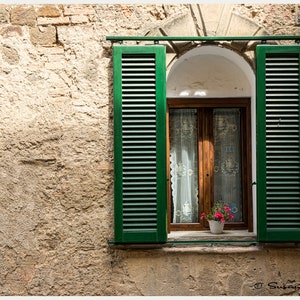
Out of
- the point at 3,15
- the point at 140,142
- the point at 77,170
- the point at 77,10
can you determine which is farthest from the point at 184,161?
the point at 3,15

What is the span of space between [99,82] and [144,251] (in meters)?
1.68

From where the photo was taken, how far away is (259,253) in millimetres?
4398

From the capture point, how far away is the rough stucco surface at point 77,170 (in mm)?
4406

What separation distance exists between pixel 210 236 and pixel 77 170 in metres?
1.54

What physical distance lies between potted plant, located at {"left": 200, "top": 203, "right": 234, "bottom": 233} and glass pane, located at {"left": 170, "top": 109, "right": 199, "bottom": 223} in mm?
316

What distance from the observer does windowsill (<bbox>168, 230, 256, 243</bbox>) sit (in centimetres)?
455

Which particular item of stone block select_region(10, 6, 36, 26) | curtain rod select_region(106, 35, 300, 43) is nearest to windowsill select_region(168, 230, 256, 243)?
curtain rod select_region(106, 35, 300, 43)

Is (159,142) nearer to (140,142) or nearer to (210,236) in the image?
(140,142)

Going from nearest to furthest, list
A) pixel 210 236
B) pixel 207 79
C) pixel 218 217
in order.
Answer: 1. pixel 210 236
2. pixel 218 217
3. pixel 207 79

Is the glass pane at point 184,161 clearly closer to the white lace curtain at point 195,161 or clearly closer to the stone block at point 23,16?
the white lace curtain at point 195,161

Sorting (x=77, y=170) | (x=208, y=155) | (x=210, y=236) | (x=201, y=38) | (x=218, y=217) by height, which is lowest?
(x=210, y=236)

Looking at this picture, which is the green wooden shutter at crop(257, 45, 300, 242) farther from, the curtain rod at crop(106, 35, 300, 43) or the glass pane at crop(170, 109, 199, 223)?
the glass pane at crop(170, 109, 199, 223)

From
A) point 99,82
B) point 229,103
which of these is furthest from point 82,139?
point 229,103

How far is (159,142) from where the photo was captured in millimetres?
4375
